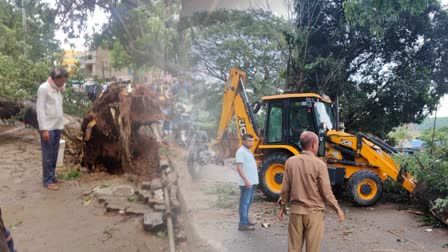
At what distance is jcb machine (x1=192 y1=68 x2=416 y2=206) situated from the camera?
7.03 meters

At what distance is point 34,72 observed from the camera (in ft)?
27.9

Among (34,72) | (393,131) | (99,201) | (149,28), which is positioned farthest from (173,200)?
(393,131)

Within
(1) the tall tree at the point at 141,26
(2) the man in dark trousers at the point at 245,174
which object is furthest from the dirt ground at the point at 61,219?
(1) the tall tree at the point at 141,26

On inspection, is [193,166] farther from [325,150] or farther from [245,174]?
[245,174]

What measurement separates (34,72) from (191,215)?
4831 mm

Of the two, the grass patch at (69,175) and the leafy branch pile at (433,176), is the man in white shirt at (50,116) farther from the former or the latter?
the leafy branch pile at (433,176)

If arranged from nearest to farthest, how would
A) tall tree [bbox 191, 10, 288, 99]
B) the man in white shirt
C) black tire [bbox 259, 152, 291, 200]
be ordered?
the man in white shirt < black tire [bbox 259, 152, 291, 200] < tall tree [bbox 191, 10, 288, 99]

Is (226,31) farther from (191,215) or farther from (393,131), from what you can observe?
(191,215)

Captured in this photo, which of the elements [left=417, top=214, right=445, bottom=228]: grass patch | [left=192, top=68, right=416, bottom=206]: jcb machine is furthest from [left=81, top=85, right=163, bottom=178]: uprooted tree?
[left=417, top=214, right=445, bottom=228]: grass patch

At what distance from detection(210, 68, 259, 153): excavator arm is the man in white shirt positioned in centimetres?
327

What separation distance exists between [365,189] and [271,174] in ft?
5.48

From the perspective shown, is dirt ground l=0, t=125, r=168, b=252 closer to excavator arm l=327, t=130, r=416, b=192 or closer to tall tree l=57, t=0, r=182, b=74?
excavator arm l=327, t=130, r=416, b=192

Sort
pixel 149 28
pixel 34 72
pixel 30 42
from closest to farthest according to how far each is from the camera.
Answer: pixel 34 72 → pixel 30 42 → pixel 149 28

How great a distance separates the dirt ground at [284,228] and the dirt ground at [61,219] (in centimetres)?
91
